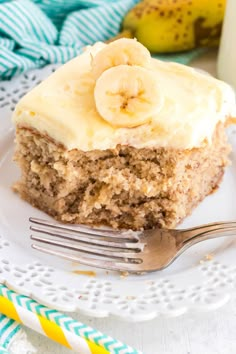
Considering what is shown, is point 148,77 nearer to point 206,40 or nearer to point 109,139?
point 109,139

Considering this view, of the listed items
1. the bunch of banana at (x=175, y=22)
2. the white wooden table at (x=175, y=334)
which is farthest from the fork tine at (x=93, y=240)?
the bunch of banana at (x=175, y=22)

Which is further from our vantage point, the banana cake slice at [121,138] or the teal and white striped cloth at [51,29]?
the teal and white striped cloth at [51,29]

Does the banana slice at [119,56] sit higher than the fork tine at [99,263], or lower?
higher

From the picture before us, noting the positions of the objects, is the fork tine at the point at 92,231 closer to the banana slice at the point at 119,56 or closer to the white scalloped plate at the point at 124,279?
the white scalloped plate at the point at 124,279

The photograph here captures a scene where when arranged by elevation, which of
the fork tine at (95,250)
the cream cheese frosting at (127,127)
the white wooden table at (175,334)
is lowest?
the white wooden table at (175,334)

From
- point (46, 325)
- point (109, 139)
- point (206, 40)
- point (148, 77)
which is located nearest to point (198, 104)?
point (148, 77)

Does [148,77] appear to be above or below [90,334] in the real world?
above

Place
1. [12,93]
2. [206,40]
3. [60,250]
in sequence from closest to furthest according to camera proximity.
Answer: [60,250], [12,93], [206,40]

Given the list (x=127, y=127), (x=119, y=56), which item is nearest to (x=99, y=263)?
(x=127, y=127)
